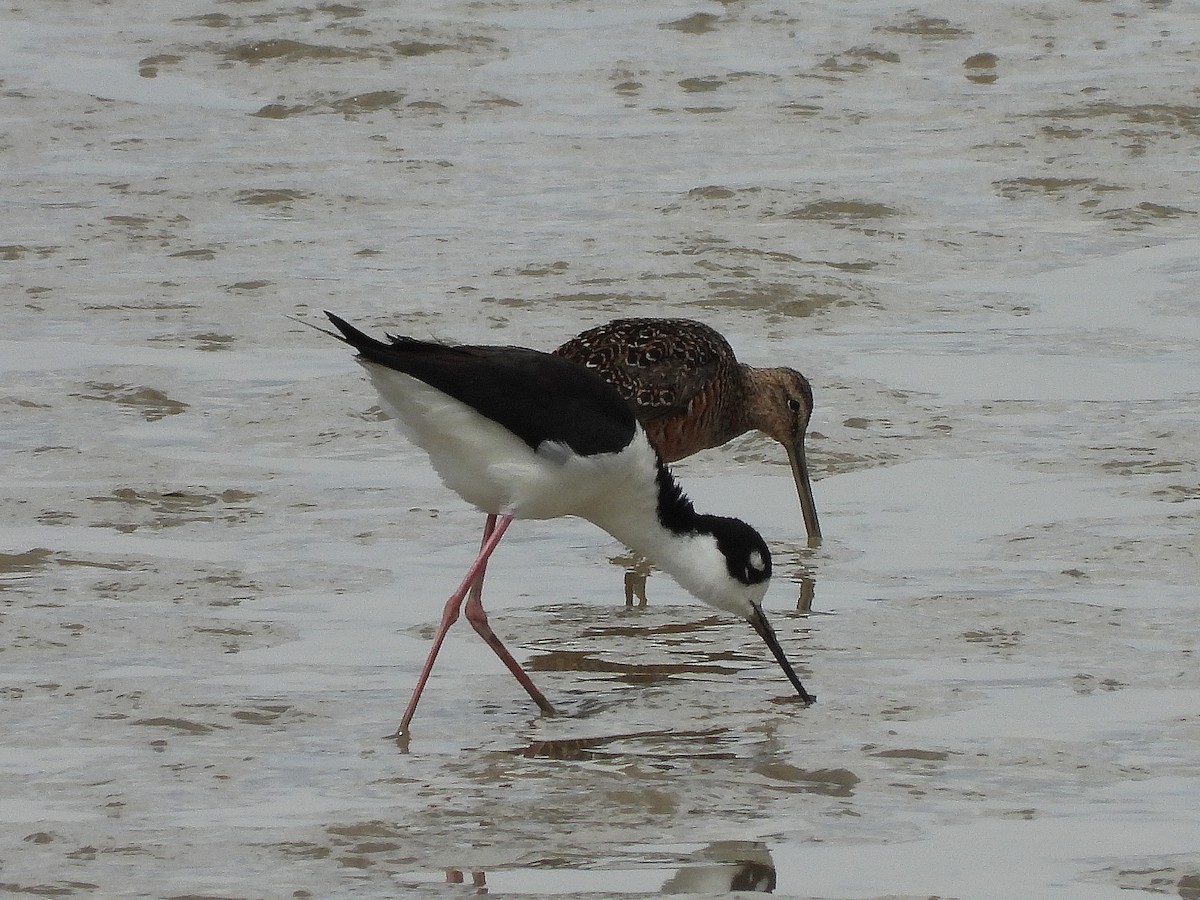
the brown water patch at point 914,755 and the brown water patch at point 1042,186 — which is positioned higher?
the brown water patch at point 1042,186

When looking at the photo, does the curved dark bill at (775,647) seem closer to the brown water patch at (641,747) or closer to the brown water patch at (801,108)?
the brown water patch at (641,747)

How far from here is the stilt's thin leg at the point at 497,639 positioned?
21.2 feet

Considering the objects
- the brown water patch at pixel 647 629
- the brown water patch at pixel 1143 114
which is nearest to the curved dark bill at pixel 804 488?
the brown water patch at pixel 647 629

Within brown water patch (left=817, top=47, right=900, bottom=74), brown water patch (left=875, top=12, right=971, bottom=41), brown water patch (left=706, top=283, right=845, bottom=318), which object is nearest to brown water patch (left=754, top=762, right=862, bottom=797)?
brown water patch (left=706, top=283, right=845, bottom=318)

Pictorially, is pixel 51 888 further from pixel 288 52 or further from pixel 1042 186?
pixel 288 52

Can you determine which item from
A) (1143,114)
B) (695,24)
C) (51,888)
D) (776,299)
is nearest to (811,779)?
(51,888)

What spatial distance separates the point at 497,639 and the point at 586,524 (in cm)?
184

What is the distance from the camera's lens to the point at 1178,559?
7.65 meters

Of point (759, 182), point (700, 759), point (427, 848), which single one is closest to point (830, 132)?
point (759, 182)

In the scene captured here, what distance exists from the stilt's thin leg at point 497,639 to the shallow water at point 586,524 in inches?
6.6

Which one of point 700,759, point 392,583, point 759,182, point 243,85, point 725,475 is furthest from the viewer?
point 243,85

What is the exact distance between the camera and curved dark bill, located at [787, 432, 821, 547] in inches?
324

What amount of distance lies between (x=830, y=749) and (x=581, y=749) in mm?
653

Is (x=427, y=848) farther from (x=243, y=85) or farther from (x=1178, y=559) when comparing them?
(x=243, y=85)
